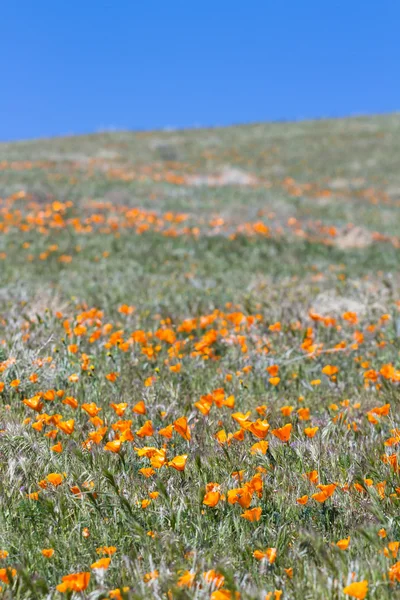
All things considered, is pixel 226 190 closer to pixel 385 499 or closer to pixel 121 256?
pixel 121 256

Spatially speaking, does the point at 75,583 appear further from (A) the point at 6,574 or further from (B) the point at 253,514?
(B) the point at 253,514

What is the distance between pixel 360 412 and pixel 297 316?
2.30 metres

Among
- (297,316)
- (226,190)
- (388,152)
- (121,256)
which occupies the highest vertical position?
(388,152)

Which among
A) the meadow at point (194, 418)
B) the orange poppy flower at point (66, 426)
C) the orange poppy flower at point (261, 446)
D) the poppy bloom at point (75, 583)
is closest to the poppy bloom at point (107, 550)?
the meadow at point (194, 418)

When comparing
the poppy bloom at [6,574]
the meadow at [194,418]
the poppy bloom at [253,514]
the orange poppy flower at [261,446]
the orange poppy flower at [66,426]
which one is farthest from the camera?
the orange poppy flower at [66,426]

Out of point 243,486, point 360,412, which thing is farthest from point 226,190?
point 243,486

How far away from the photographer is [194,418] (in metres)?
3.57

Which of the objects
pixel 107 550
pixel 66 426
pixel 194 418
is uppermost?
pixel 66 426

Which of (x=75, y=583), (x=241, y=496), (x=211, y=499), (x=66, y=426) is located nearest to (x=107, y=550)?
(x=75, y=583)

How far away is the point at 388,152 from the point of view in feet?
112

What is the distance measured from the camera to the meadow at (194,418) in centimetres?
216

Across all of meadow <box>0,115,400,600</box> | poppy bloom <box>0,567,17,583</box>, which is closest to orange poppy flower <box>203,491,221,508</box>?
meadow <box>0,115,400,600</box>

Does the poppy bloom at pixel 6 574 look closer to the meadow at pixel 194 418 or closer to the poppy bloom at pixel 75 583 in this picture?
the meadow at pixel 194 418

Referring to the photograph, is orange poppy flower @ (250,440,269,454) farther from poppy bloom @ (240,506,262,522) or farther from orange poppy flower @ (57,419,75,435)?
orange poppy flower @ (57,419,75,435)
